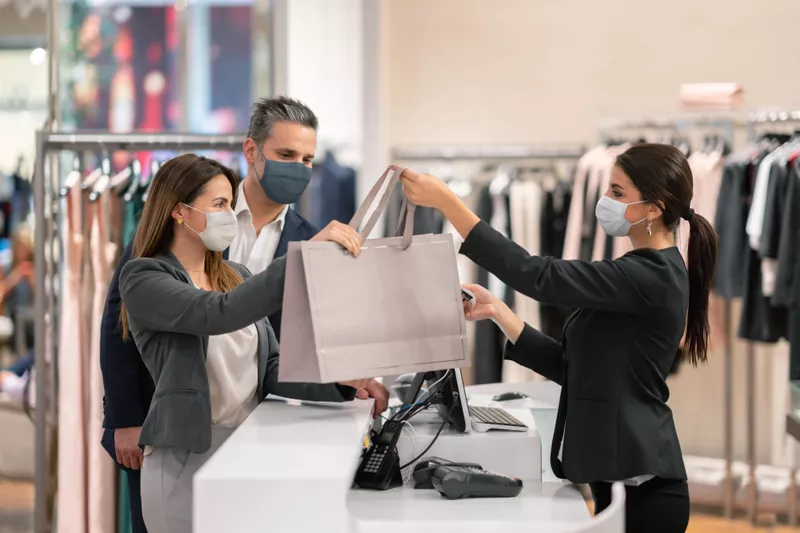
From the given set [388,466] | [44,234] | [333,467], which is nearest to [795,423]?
[388,466]

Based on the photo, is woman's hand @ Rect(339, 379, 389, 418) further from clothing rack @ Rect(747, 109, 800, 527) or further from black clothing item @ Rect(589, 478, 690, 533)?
clothing rack @ Rect(747, 109, 800, 527)

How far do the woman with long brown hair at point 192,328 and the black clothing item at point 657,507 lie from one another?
0.67m

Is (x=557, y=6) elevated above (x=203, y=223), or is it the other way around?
(x=557, y=6)

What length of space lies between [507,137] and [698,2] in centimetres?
132

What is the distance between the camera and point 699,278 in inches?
88.8

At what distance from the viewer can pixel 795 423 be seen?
2635 millimetres

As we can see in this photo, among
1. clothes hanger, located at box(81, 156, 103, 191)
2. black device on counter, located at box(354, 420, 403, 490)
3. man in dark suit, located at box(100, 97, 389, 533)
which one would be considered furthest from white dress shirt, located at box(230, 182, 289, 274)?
black device on counter, located at box(354, 420, 403, 490)

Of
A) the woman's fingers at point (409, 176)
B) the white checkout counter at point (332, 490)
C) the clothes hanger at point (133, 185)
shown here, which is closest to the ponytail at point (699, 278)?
the white checkout counter at point (332, 490)

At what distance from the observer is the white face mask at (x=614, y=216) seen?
215 centimetres

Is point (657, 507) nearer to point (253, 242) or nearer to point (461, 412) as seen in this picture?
point (461, 412)

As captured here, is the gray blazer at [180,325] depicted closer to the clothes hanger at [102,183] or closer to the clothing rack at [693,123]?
the clothes hanger at [102,183]

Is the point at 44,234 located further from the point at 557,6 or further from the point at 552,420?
the point at 557,6

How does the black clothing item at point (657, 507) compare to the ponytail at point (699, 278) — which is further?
the ponytail at point (699, 278)

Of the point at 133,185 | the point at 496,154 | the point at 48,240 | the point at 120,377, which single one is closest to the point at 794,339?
the point at 496,154
